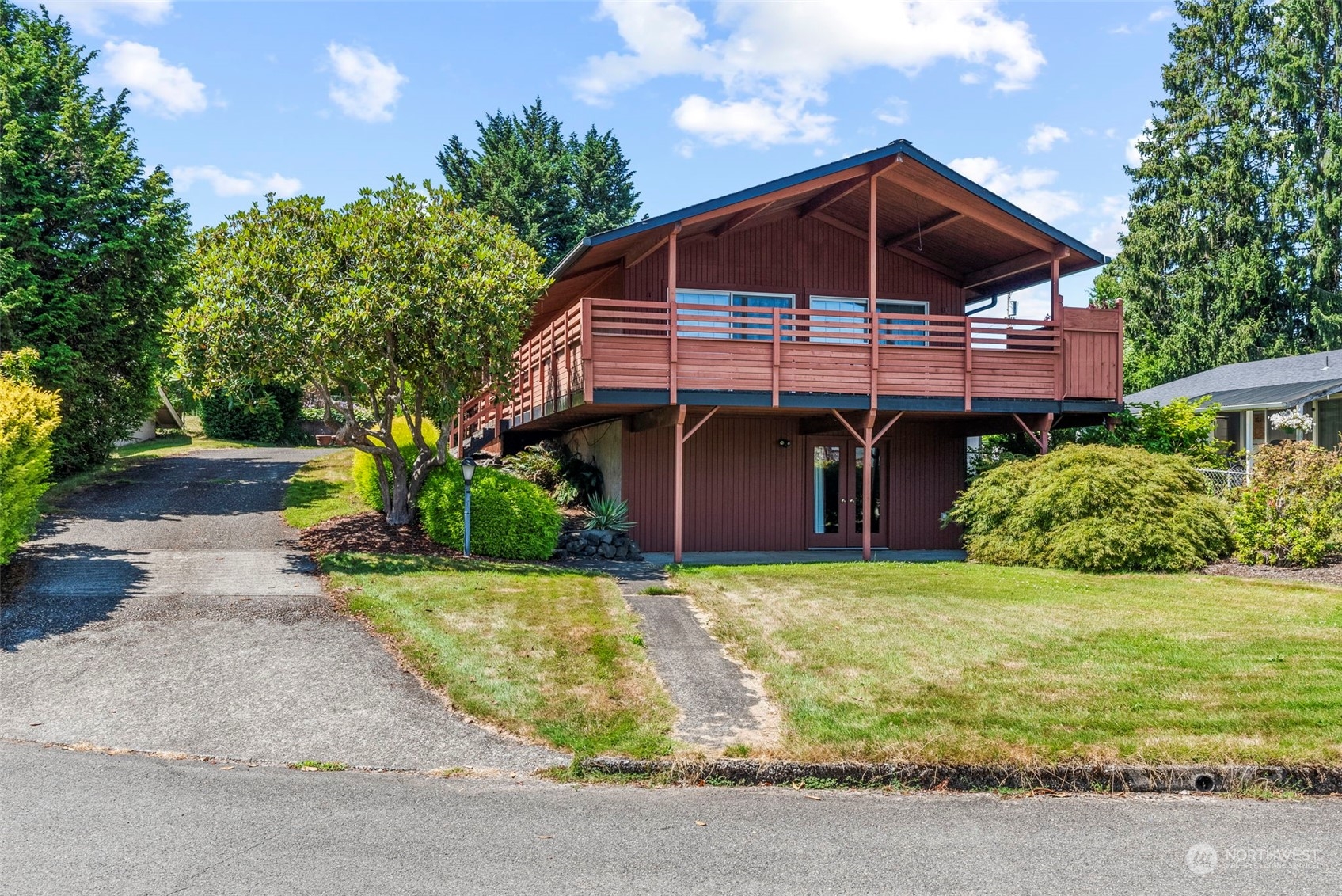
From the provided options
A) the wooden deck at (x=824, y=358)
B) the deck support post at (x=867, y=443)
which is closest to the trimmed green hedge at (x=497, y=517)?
the wooden deck at (x=824, y=358)

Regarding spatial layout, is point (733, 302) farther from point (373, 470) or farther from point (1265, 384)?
point (1265, 384)

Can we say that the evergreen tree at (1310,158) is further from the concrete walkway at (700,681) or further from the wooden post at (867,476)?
the concrete walkway at (700,681)

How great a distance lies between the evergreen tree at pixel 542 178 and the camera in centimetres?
3969

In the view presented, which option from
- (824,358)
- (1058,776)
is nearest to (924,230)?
(824,358)

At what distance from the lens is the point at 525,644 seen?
8867 mm

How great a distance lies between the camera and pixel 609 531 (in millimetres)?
15320

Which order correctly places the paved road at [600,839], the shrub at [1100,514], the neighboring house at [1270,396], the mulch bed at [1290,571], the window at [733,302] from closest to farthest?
the paved road at [600,839]
the mulch bed at [1290,571]
the shrub at [1100,514]
the window at [733,302]
the neighboring house at [1270,396]

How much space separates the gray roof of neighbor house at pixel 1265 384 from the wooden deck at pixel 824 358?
292 inches

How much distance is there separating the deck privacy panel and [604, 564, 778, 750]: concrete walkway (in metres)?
8.01

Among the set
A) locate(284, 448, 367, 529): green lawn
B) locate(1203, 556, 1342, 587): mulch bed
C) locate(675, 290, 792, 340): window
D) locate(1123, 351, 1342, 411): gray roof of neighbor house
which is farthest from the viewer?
locate(1123, 351, 1342, 411): gray roof of neighbor house

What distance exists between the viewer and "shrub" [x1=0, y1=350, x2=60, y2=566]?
390 inches

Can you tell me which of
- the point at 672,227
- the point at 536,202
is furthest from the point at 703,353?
the point at 536,202

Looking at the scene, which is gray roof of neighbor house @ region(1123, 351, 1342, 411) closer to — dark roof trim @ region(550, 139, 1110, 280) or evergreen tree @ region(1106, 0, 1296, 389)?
evergreen tree @ region(1106, 0, 1296, 389)

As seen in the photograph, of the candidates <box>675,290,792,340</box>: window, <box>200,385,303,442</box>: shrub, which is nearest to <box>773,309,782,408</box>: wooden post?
<box>675,290,792,340</box>: window
